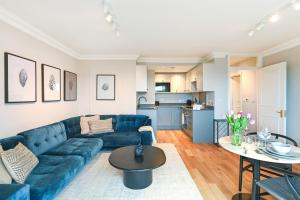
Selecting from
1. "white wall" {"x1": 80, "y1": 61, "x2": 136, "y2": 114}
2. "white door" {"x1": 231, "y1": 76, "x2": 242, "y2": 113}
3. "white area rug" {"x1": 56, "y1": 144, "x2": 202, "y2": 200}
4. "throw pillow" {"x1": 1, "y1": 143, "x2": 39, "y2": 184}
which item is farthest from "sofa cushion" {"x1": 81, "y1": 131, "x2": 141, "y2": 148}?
"white door" {"x1": 231, "y1": 76, "x2": 242, "y2": 113}

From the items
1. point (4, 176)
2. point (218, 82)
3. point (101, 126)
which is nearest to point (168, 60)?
point (218, 82)

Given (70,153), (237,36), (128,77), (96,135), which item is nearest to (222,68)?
(237,36)

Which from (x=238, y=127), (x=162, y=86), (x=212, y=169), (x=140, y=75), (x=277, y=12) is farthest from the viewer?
(x=162, y=86)

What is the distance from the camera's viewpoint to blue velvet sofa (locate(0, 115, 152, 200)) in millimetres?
1789

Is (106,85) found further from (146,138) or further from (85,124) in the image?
(146,138)

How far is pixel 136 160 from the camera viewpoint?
260cm

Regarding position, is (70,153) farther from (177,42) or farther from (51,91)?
(177,42)

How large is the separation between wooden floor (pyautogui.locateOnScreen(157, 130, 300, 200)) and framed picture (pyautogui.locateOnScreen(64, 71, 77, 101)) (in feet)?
9.78

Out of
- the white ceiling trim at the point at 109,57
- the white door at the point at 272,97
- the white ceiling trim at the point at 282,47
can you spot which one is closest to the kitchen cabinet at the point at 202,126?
the white door at the point at 272,97

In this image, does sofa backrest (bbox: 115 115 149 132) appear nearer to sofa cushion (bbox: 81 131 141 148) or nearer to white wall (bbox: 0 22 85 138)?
sofa cushion (bbox: 81 131 141 148)

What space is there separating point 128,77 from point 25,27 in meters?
2.69

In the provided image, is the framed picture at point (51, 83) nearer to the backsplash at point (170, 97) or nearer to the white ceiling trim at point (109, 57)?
the white ceiling trim at point (109, 57)

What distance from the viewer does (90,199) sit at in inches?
90.5

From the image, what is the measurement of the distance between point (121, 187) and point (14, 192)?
1359 mm
